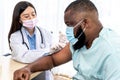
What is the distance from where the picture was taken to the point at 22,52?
5.80ft

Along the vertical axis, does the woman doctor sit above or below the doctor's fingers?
above

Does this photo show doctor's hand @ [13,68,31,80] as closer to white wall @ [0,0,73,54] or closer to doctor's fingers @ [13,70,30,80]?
doctor's fingers @ [13,70,30,80]

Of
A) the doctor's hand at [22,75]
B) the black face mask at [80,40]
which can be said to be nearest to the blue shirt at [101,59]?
the black face mask at [80,40]

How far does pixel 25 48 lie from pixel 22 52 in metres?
0.07

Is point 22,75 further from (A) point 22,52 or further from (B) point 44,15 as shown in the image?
(B) point 44,15

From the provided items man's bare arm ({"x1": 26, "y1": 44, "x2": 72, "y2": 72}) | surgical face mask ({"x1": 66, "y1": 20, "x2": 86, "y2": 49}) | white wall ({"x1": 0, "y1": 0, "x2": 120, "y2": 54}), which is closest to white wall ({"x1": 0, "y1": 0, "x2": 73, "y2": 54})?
white wall ({"x1": 0, "y1": 0, "x2": 120, "y2": 54})

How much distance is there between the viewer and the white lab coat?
1.73 metres

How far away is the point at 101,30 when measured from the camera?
1.23 metres

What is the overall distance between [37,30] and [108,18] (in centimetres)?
81

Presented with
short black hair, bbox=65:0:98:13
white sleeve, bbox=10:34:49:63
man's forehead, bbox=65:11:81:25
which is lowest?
white sleeve, bbox=10:34:49:63

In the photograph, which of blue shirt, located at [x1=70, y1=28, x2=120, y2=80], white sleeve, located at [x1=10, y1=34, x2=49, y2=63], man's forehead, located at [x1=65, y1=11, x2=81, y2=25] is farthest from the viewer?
white sleeve, located at [x1=10, y1=34, x2=49, y2=63]

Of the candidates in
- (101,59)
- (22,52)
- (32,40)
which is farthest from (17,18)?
(101,59)

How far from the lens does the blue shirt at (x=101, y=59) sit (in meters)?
1.08

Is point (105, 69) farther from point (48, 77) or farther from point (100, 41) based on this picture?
point (48, 77)
